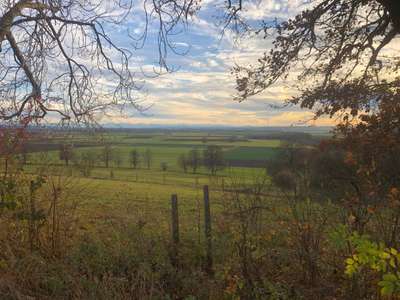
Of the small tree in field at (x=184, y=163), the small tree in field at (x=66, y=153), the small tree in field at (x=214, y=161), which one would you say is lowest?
the small tree in field at (x=184, y=163)

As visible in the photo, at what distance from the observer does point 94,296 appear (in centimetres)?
413

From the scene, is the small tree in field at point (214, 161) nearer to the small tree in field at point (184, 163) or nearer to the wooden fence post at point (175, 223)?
the wooden fence post at point (175, 223)

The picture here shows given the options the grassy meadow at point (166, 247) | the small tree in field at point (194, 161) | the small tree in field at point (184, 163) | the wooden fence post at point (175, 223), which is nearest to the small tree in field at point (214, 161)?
the wooden fence post at point (175, 223)

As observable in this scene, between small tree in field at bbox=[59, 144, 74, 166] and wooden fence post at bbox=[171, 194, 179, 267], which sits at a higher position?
small tree in field at bbox=[59, 144, 74, 166]

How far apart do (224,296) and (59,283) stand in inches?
84.5

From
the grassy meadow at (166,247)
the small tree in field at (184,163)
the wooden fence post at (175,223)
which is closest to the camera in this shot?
the grassy meadow at (166,247)

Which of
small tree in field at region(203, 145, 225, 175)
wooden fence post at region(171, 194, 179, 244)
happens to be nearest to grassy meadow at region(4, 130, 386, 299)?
wooden fence post at region(171, 194, 179, 244)

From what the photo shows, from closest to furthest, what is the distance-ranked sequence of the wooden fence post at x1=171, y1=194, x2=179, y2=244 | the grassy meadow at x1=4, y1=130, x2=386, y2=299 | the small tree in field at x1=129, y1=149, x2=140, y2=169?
the grassy meadow at x1=4, y1=130, x2=386, y2=299, the wooden fence post at x1=171, y1=194, x2=179, y2=244, the small tree in field at x1=129, y1=149, x2=140, y2=169

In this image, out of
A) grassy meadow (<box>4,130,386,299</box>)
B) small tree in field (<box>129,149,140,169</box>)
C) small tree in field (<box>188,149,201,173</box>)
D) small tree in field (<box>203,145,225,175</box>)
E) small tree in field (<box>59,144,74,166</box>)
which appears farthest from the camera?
small tree in field (<box>129,149,140,169</box>)

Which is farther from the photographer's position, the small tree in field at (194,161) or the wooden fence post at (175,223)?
the small tree in field at (194,161)

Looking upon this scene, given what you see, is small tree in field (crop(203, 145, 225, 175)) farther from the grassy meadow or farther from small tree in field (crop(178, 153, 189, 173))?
small tree in field (crop(178, 153, 189, 173))

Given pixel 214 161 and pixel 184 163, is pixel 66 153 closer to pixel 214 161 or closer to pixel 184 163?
pixel 214 161

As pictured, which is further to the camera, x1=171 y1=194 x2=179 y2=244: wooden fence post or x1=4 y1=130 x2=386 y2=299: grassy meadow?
x1=171 y1=194 x2=179 y2=244: wooden fence post

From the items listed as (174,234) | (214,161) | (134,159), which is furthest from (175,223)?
(134,159)
